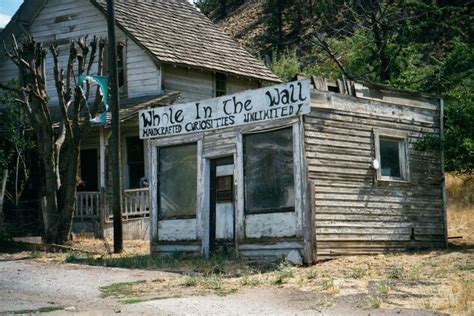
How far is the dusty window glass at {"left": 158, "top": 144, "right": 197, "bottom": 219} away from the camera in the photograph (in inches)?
649

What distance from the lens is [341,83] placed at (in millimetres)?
14992

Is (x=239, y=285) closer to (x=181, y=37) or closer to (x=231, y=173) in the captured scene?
(x=231, y=173)

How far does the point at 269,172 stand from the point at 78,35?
1324cm

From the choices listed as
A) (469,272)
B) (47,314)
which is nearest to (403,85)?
(469,272)

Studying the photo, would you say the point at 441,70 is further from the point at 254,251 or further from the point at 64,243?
the point at 64,243

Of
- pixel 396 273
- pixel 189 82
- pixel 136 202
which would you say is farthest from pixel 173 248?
pixel 189 82

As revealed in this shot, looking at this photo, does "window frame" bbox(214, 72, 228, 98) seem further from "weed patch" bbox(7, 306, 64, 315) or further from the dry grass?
"weed patch" bbox(7, 306, 64, 315)

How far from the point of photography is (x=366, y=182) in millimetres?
15102

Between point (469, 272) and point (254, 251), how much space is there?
174 inches

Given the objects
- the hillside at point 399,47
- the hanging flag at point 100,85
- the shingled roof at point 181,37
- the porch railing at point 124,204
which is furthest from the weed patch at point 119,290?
the shingled roof at point 181,37

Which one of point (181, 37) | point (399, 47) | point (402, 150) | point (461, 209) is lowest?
point (461, 209)

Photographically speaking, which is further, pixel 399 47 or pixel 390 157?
pixel 399 47

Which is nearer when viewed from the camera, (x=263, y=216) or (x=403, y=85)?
(x=263, y=216)

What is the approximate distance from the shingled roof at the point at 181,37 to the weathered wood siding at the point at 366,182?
9420mm
